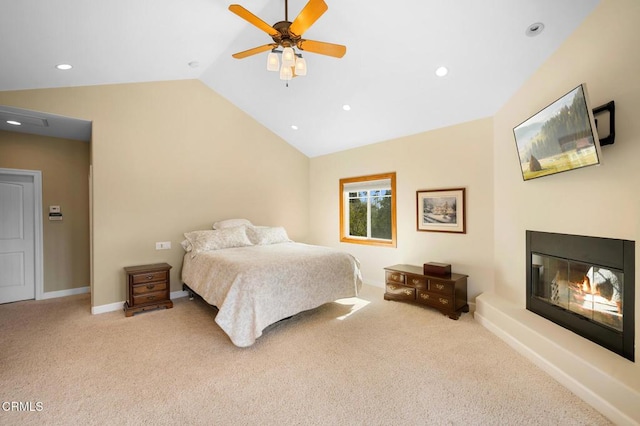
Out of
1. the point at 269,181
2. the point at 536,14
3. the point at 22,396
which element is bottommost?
the point at 22,396

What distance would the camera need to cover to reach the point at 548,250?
2793 millimetres

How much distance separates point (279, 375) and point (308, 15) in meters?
2.77

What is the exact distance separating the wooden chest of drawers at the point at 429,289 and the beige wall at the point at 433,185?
1.02ft

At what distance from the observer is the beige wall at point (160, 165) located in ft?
12.4

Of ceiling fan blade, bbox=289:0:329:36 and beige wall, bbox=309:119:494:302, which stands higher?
ceiling fan blade, bbox=289:0:329:36

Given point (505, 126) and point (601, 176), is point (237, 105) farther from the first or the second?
point (601, 176)

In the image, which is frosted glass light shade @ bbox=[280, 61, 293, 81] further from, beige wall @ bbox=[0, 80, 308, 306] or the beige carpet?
beige wall @ bbox=[0, 80, 308, 306]

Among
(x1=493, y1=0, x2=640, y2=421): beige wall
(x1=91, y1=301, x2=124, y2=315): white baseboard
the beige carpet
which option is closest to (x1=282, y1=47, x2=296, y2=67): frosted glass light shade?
(x1=493, y1=0, x2=640, y2=421): beige wall

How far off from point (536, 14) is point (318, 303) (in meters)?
3.45

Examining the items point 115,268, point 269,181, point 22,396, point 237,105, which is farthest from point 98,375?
point 237,105

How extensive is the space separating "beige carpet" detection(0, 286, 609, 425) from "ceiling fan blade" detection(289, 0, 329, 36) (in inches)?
107

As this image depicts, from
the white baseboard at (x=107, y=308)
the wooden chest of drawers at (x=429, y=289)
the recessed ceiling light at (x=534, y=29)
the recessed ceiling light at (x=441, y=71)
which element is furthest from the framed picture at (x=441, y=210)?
the white baseboard at (x=107, y=308)

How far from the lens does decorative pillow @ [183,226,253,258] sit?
4145 millimetres

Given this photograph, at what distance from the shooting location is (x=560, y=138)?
7.41 feet
